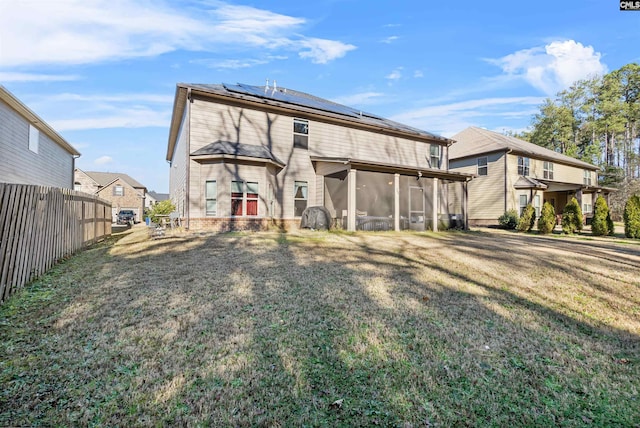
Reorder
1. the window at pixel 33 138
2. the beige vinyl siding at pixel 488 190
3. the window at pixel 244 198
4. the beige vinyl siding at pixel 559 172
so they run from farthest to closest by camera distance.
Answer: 1. the beige vinyl siding at pixel 559 172
2. the beige vinyl siding at pixel 488 190
3. the window at pixel 33 138
4. the window at pixel 244 198

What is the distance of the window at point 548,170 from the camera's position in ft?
83.3

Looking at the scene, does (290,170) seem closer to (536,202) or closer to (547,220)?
(547,220)

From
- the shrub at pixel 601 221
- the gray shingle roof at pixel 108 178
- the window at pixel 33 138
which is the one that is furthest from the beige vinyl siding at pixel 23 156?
the gray shingle roof at pixel 108 178

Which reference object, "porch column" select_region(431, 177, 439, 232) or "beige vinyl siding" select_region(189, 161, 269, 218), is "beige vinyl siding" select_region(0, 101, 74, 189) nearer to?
"beige vinyl siding" select_region(189, 161, 269, 218)

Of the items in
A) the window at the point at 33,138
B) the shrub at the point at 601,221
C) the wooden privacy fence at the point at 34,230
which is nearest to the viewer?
the wooden privacy fence at the point at 34,230

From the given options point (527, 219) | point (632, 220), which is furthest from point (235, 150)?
point (632, 220)

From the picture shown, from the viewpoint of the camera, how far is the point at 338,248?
29.3ft

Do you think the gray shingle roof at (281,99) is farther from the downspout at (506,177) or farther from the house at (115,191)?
the house at (115,191)

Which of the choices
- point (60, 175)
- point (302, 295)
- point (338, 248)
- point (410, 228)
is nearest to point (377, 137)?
point (410, 228)

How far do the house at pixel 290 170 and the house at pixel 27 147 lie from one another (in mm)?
5800

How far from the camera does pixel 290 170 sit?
49.0ft

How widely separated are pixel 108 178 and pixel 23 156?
39636 mm

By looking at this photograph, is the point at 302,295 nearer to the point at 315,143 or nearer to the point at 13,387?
the point at 13,387

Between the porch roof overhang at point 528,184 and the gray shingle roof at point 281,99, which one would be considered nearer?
the gray shingle roof at point 281,99
